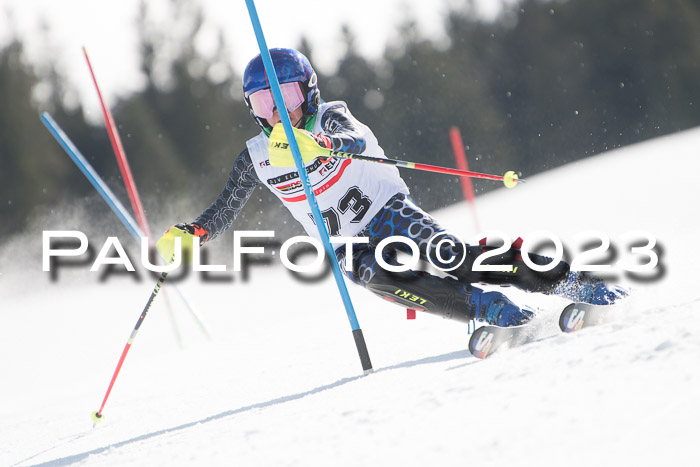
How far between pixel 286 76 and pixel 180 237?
816 millimetres

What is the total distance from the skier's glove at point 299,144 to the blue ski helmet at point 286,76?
0.25 m

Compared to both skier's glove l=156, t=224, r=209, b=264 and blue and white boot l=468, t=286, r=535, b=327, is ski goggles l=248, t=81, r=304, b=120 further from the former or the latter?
blue and white boot l=468, t=286, r=535, b=327

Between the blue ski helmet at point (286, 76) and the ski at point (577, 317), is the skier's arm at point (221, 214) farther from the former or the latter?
the ski at point (577, 317)

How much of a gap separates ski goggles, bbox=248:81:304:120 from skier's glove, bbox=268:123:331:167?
8.4 inches

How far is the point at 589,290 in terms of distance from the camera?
2766 mm

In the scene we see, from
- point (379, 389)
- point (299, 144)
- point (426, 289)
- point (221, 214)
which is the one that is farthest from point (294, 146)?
point (379, 389)

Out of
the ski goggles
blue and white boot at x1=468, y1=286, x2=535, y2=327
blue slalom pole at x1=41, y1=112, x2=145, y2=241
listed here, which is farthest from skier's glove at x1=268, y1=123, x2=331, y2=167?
blue slalom pole at x1=41, y1=112, x2=145, y2=241

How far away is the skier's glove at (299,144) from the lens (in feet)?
9.12

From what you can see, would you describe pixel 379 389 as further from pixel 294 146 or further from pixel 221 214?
pixel 221 214

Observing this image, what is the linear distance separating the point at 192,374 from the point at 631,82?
17.7 meters

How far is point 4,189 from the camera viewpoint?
21250 mm

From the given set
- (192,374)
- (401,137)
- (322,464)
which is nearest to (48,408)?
(192,374)

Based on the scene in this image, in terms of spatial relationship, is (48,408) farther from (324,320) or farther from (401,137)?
(401,137)

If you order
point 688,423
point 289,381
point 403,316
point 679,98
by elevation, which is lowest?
point 688,423
